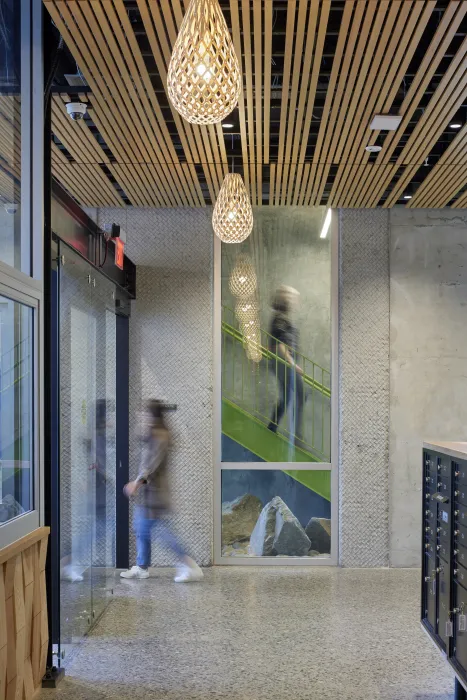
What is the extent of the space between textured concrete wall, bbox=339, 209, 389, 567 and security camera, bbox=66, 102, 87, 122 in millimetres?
3870

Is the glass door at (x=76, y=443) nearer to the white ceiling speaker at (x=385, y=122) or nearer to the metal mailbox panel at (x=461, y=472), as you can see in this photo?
the white ceiling speaker at (x=385, y=122)

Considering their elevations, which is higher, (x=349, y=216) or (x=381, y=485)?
(x=349, y=216)

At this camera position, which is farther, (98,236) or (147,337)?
(147,337)

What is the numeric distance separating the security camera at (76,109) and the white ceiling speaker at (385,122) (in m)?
1.79

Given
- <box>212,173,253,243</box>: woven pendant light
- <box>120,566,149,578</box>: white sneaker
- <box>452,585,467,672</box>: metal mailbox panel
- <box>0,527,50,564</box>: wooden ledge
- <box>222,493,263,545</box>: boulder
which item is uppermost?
<box>212,173,253,243</box>: woven pendant light

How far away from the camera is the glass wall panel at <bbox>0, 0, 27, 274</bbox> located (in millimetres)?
3979

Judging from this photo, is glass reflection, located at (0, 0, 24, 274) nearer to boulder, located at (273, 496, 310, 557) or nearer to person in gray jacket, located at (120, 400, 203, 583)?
person in gray jacket, located at (120, 400, 203, 583)

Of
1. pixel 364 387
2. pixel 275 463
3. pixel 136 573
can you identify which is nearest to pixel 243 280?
pixel 364 387

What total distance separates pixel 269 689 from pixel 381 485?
388cm

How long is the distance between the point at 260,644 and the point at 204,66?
151 inches

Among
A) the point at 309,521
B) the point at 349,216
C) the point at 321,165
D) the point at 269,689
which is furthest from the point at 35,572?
the point at 349,216

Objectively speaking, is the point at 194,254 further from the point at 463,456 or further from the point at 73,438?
the point at 463,456

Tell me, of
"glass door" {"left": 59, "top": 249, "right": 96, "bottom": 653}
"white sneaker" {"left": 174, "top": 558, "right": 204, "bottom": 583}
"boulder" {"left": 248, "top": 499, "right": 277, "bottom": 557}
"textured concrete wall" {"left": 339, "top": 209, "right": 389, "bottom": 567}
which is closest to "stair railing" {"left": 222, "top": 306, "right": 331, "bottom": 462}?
"textured concrete wall" {"left": 339, "top": 209, "right": 389, "bottom": 567}

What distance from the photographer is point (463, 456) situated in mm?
4137
